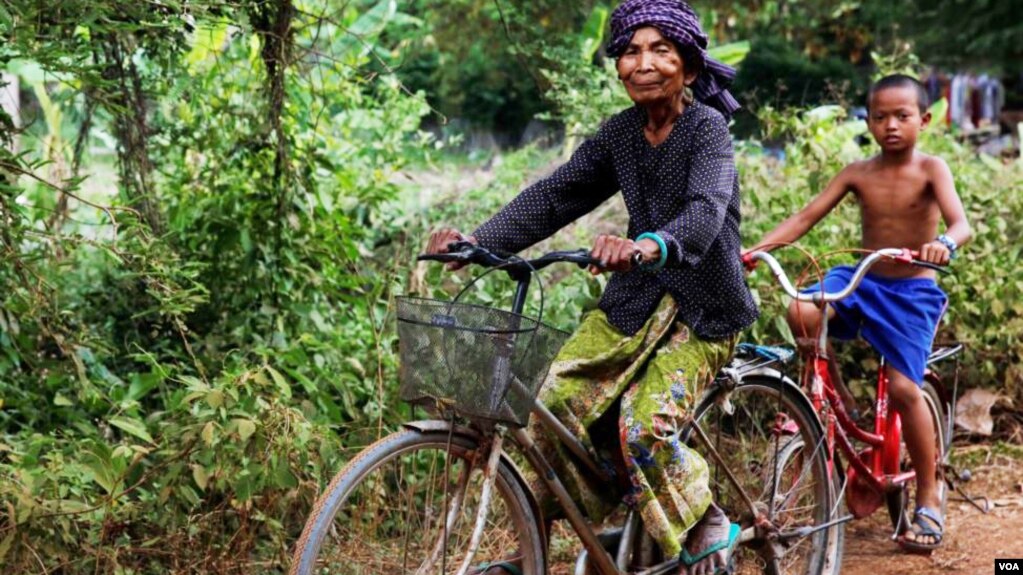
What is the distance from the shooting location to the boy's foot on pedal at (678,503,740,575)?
12.7 feet

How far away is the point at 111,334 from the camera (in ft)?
19.4

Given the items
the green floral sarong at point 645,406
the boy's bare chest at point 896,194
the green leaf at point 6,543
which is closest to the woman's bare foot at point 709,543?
the green floral sarong at point 645,406

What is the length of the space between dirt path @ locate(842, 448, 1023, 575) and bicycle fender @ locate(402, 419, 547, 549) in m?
2.06

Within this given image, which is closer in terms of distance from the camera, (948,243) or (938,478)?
(948,243)

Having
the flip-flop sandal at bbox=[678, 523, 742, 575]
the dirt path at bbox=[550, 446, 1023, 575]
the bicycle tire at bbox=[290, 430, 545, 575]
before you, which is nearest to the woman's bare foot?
the flip-flop sandal at bbox=[678, 523, 742, 575]

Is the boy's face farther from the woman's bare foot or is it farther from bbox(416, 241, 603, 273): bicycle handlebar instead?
bbox(416, 241, 603, 273): bicycle handlebar

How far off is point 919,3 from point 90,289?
16899 millimetres

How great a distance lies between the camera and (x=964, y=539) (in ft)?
17.9

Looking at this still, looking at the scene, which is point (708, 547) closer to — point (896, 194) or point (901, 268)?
point (901, 268)

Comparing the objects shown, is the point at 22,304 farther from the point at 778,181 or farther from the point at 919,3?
the point at 919,3

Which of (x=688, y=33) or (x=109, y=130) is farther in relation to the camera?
(x=109, y=130)

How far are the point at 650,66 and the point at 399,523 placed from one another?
1.73 meters

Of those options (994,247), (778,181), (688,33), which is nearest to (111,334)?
(688,33)

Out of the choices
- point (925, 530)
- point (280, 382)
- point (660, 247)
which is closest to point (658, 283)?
point (660, 247)
